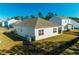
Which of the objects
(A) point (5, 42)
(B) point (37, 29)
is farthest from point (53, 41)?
(A) point (5, 42)

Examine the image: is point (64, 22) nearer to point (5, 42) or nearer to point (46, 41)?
point (46, 41)

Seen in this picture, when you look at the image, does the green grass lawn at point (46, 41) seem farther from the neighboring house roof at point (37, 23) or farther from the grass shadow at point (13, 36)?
the neighboring house roof at point (37, 23)

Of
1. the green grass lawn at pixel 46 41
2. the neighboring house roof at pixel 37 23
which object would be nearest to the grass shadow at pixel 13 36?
the green grass lawn at pixel 46 41

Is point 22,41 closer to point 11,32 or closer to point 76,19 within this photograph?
point 11,32

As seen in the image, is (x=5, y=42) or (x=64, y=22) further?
(x=64, y=22)

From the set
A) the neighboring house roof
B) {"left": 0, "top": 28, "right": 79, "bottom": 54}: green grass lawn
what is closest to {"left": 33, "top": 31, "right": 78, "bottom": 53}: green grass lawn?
{"left": 0, "top": 28, "right": 79, "bottom": 54}: green grass lawn

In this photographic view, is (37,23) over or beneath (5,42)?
over
